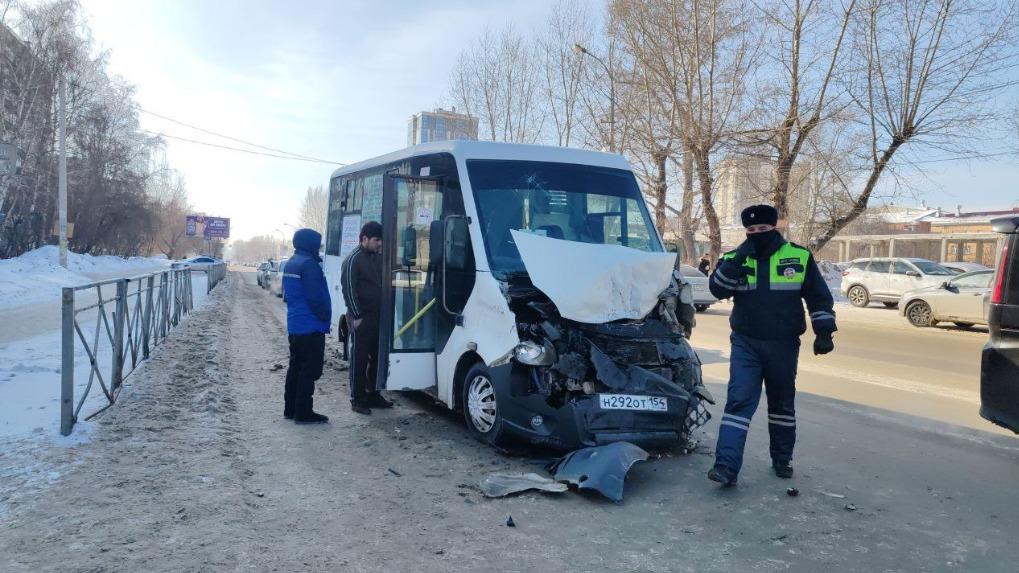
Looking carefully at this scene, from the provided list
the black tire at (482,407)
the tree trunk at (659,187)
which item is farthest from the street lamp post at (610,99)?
the black tire at (482,407)

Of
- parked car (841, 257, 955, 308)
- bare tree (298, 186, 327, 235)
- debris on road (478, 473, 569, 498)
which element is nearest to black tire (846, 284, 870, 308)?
parked car (841, 257, 955, 308)

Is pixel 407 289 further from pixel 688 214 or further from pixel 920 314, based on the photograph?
pixel 688 214

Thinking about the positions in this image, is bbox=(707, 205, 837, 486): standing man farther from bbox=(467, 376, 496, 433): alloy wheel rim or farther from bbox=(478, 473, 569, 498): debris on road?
bbox=(467, 376, 496, 433): alloy wheel rim

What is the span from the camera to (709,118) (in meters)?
24.9

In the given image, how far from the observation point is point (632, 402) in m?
4.93

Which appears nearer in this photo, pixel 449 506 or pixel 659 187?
pixel 449 506

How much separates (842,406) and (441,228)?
4816mm

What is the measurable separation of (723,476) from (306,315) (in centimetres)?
389

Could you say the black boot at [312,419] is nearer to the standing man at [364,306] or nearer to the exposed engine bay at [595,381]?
the standing man at [364,306]

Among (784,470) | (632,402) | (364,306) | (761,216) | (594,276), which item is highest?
(761,216)

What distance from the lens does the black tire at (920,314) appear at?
53.3ft

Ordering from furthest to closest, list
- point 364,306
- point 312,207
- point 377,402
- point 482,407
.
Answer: point 312,207 < point 377,402 < point 364,306 < point 482,407

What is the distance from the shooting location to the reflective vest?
4730 mm

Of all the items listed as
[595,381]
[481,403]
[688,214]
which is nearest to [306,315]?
[481,403]
